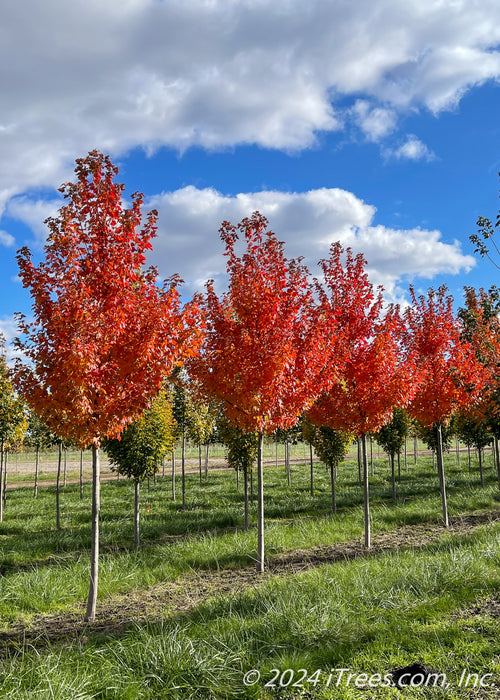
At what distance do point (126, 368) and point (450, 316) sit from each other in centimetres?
1061

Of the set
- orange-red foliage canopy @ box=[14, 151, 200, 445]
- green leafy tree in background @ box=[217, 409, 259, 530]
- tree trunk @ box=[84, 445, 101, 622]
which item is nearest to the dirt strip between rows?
tree trunk @ box=[84, 445, 101, 622]

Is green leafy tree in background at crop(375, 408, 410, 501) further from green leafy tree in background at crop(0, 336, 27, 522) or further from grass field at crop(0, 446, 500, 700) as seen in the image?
green leafy tree in background at crop(0, 336, 27, 522)

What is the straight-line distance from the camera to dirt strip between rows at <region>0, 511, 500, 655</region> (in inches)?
259

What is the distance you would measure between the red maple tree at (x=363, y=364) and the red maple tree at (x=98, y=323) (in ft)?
15.4

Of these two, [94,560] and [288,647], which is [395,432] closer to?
[94,560]

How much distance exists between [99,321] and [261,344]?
335 centimetres

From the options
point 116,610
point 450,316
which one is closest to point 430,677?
point 116,610

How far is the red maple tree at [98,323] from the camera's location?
21.6 feet

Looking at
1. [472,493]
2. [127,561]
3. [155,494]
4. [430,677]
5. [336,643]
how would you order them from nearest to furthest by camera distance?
[430,677], [336,643], [127,561], [472,493], [155,494]

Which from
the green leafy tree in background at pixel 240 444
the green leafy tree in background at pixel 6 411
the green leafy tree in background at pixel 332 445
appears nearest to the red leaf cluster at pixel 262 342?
the green leafy tree in background at pixel 240 444

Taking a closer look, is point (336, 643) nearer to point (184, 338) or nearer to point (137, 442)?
point (184, 338)

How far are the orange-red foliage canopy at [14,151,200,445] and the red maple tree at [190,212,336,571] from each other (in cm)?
175

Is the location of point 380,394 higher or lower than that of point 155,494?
higher

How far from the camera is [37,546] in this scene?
11.8 m
